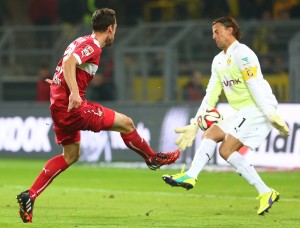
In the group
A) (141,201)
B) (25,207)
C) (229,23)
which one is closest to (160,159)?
(25,207)

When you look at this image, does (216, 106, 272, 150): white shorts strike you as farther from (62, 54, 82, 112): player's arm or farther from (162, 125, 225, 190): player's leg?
(62, 54, 82, 112): player's arm

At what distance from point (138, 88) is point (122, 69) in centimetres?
56

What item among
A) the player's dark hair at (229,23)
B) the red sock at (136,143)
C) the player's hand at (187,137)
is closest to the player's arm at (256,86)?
the player's dark hair at (229,23)

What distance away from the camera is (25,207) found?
1071 cm

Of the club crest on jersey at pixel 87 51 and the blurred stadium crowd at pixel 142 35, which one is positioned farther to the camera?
the blurred stadium crowd at pixel 142 35

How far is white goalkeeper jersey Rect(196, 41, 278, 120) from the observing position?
11.4 m

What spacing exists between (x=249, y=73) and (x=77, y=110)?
201cm

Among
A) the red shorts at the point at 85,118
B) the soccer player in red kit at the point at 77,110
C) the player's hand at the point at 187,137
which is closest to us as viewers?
the soccer player in red kit at the point at 77,110

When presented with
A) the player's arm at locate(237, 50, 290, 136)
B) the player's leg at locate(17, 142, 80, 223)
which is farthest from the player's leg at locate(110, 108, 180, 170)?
the player's arm at locate(237, 50, 290, 136)

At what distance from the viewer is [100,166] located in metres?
19.9

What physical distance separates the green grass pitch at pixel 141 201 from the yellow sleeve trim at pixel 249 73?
156cm

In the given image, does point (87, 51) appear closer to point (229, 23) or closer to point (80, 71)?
point (80, 71)

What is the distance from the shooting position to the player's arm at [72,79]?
34.3 ft

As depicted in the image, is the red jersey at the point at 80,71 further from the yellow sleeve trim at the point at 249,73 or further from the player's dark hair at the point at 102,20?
the yellow sleeve trim at the point at 249,73
